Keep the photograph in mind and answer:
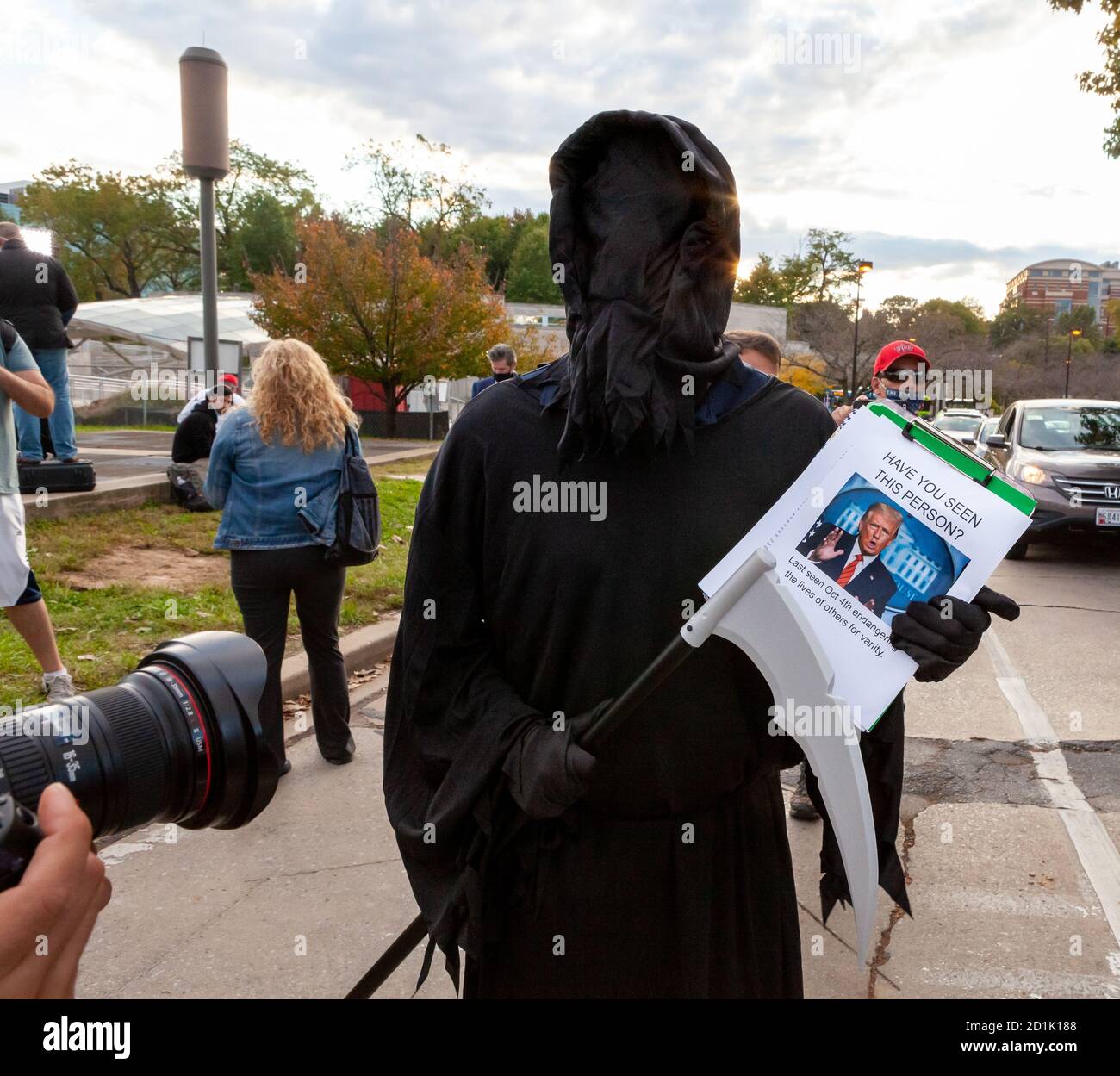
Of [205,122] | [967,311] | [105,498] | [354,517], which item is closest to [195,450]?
[105,498]

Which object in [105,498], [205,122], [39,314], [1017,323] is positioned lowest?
[105,498]

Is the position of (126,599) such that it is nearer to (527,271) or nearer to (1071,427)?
(1071,427)

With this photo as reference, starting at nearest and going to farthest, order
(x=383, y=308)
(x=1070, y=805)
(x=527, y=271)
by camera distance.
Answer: (x=1070, y=805), (x=383, y=308), (x=527, y=271)

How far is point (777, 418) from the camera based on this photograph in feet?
5.33

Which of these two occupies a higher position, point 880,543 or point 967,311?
point 967,311

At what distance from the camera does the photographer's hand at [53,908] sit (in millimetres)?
973

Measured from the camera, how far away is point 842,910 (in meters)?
3.41

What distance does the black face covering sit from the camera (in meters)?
1.54

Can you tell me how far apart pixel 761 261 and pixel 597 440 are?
8955 cm

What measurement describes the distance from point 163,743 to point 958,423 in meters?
28.3

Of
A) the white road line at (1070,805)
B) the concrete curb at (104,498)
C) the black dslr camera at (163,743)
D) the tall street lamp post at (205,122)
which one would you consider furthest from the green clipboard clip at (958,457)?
the tall street lamp post at (205,122)


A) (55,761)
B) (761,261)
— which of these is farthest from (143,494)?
(761,261)

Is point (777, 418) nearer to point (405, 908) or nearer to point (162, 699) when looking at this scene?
point (162, 699)

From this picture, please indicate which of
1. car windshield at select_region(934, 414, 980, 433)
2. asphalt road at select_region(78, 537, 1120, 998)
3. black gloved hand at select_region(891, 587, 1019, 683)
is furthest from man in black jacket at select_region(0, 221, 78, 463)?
car windshield at select_region(934, 414, 980, 433)
